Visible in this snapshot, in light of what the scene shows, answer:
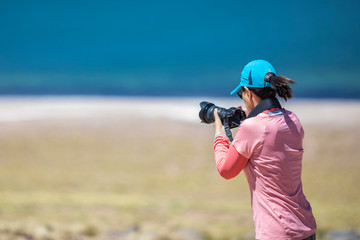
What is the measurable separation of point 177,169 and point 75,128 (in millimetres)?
3594

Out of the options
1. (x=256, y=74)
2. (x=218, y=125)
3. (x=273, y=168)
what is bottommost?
(x=273, y=168)

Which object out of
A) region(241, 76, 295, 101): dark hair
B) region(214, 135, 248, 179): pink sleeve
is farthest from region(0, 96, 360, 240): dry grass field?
region(241, 76, 295, 101): dark hair

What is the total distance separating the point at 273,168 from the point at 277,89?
22 centimetres

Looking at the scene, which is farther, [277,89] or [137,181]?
[137,181]

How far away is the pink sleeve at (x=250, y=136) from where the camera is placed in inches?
44.9

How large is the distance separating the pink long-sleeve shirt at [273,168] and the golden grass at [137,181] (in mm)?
2041

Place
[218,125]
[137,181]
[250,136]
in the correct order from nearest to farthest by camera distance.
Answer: [250,136]
[218,125]
[137,181]

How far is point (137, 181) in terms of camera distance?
7.09 metres

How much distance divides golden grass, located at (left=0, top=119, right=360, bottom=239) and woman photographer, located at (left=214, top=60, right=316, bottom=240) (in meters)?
2.04

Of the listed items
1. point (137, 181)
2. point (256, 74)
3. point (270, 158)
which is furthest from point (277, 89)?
point (137, 181)

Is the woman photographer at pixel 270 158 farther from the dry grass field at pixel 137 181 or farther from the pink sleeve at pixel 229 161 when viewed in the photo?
the dry grass field at pixel 137 181

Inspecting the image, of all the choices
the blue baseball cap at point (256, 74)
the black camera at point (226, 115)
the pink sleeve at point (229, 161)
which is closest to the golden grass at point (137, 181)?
the black camera at point (226, 115)

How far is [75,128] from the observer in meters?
10.2

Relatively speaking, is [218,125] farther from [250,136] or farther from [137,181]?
[137,181]
